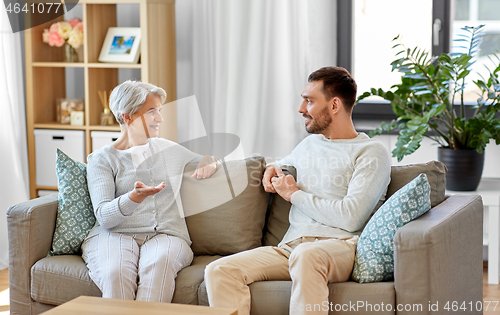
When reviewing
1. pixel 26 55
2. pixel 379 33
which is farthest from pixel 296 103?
pixel 26 55

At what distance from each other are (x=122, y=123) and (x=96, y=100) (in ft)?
4.49

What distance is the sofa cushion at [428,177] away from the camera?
2.20 metres

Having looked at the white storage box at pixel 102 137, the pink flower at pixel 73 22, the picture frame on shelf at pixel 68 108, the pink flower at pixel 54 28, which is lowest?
the white storage box at pixel 102 137

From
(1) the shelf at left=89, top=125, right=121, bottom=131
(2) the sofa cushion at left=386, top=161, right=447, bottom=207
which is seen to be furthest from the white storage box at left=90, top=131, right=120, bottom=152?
(2) the sofa cushion at left=386, top=161, right=447, bottom=207

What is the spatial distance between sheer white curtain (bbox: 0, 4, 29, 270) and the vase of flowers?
18 centimetres

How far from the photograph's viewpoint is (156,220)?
2246 millimetres

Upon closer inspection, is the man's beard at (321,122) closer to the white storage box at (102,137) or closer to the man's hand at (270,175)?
the man's hand at (270,175)

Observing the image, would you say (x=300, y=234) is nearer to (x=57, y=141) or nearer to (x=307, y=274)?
(x=307, y=274)

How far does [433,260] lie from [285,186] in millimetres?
650

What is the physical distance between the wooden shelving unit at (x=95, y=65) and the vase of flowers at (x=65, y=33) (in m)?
0.06

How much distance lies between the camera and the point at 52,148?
3574 millimetres

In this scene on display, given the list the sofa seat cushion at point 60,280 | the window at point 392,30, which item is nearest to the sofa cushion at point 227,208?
the sofa seat cushion at point 60,280

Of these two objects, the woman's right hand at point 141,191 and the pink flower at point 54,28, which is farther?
the pink flower at point 54,28

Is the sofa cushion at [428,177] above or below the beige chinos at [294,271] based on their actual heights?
above
